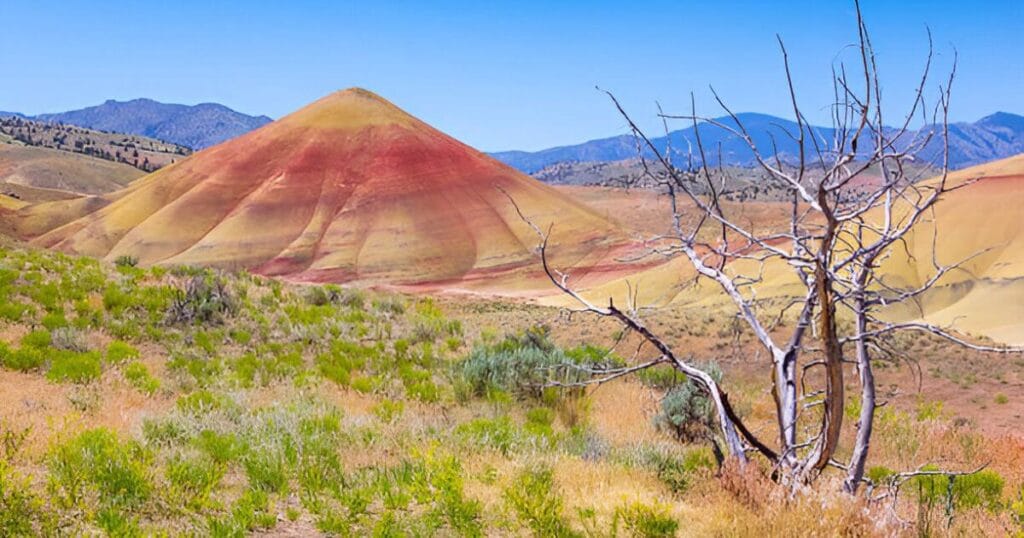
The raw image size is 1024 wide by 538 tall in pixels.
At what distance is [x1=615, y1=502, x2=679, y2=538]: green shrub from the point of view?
4.14 metres

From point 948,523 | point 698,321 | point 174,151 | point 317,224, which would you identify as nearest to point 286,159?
point 317,224

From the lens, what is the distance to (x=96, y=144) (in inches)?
5305

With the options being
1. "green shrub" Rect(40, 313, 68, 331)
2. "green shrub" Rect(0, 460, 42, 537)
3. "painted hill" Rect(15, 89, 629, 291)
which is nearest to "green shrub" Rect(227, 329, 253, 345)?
"green shrub" Rect(40, 313, 68, 331)

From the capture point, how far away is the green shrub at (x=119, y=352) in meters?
9.76

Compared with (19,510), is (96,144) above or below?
above

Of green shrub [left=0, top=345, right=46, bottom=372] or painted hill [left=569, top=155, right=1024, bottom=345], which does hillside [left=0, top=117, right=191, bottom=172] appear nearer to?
painted hill [left=569, top=155, right=1024, bottom=345]

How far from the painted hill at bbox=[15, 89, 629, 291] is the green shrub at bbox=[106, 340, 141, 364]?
4282 cm

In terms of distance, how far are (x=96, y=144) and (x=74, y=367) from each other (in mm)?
147003

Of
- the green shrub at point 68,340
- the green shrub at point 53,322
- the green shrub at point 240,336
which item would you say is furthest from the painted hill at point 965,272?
the green shrub at point 68,340

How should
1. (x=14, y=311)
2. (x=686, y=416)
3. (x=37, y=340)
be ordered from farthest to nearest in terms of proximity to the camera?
(x=14, y=311) → (x=37, y=340) → (x=686, y=416)

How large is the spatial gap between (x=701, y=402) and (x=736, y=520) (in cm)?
435

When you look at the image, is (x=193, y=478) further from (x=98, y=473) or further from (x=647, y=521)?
(x=647, y=521)

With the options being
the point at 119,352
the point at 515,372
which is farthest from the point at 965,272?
the point at 119,352

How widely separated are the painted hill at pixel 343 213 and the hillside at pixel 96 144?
2104 inches
